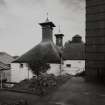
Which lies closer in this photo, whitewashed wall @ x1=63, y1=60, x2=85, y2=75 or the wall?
whitewashed wall @ x1=63, y1=60, x2=85, y2=75

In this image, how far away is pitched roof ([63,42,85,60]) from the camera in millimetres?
18469

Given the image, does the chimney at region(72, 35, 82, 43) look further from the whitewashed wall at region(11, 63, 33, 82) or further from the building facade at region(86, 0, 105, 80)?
the building facade at region(86, 0, 105, 80)

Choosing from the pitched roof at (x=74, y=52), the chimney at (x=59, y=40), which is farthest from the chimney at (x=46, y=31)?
the chimney at (x=59, y=40)

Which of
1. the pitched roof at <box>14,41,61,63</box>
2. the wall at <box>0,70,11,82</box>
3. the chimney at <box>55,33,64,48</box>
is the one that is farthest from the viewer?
the chimney at <box>55,33,64,48</box>

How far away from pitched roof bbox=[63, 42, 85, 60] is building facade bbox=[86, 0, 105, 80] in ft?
32.6

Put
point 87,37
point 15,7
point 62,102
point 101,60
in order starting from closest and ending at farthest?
1. point 62,102
2. point 101,60
3. point 87,37
4. point 15,7

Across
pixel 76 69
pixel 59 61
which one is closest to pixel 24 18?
pixel 59 61

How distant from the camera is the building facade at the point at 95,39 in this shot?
800 cm

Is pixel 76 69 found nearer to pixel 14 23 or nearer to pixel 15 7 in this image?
pixel 14 23

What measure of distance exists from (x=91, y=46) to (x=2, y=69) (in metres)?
16.2

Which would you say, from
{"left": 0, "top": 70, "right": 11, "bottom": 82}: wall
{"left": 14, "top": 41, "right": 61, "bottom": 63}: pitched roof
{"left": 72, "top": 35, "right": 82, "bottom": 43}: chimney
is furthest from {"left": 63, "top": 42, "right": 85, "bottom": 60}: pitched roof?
{"left": 0, "top": 70, "right": 11, "bottom": 82}: wall

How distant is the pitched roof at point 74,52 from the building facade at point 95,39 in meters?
9.93

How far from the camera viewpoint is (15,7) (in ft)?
38.2

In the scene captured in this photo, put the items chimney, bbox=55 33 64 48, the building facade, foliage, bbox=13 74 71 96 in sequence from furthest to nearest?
1. chimney, bbox=55 33 64 48
2. the building facade
3. foliage, bbox=13 74 71 96
